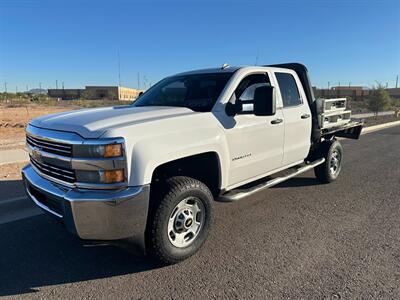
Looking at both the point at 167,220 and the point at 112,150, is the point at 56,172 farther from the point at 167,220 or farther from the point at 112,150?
the point at 167,220

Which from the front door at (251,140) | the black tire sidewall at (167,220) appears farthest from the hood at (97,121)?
the black tire sidewall at (167,220)

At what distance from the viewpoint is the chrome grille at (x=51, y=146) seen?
2988mm

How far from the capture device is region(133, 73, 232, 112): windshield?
4117 millimetres

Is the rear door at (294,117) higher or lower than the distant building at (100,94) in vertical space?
lower

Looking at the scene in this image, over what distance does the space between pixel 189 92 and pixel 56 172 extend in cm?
200

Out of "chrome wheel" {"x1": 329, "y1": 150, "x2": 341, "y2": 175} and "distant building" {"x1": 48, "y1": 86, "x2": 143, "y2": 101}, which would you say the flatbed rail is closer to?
"chrome wheel" {"x1": 329, "y1": 150, "x2": 341, "y2": 175}

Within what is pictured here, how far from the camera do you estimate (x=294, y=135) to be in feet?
16.6

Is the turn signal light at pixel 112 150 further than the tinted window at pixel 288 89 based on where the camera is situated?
No

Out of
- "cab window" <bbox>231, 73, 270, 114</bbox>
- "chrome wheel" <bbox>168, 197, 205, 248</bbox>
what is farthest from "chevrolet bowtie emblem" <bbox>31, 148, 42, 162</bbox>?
"cab window" <bbox>231, 73, 270, 114</bbox>

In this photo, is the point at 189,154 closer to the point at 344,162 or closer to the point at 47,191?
the point at 47,191

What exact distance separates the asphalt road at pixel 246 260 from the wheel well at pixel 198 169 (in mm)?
709

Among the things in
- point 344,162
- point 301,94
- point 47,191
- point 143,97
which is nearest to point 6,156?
point 143,97

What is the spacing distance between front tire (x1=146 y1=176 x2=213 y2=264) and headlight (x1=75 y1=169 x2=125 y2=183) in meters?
0.49

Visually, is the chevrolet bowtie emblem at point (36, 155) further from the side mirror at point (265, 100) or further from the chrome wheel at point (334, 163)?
the chrome wheel at point (334, 163)
